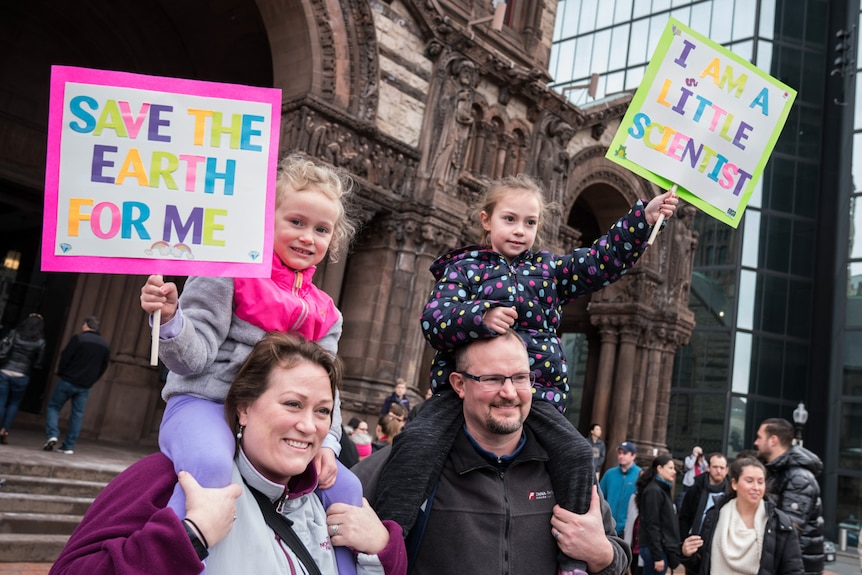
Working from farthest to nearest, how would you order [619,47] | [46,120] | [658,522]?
[619,47] → [46,120] → [658,522]

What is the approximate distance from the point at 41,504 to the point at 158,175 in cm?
594

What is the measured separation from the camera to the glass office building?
30812 millimetres

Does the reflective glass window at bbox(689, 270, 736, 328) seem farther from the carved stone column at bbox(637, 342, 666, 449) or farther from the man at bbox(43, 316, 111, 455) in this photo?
the man at bbox(43, 316, 111, 455)

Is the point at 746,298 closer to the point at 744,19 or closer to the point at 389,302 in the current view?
the point at 744,19

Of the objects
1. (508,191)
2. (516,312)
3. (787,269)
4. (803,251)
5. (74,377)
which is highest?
(803,251)

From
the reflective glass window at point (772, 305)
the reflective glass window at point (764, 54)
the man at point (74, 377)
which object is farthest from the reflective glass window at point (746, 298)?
the man at point (74, 377)

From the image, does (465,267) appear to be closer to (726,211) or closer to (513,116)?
(726,211)

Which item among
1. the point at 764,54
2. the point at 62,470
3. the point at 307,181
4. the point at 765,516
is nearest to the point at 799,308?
the point at 764,54

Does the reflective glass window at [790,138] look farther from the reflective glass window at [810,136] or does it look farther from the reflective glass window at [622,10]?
the reflective glass window at [622,10]

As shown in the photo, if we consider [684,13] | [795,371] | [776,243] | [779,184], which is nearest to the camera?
[795,371]

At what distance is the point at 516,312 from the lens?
9.04 feet

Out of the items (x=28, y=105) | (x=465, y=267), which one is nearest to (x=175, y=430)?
(x=465, y=267)

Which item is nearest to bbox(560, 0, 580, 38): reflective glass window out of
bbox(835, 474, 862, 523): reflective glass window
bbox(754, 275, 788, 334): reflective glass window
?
bbox(754, 275, 788, 334): reflective glass window

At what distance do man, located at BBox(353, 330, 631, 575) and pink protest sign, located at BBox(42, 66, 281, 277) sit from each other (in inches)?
34.5
